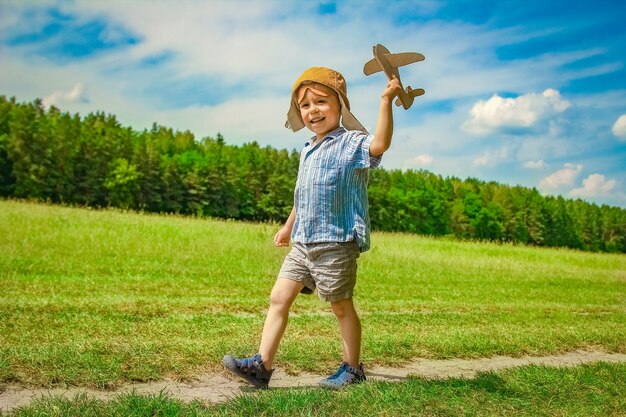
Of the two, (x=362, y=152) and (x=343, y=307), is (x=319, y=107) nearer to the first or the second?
(x=362, y=152)

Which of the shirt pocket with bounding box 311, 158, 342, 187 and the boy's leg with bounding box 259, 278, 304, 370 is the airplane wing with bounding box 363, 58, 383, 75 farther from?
the boy's leg with bounding box 259, 278, 304, 370

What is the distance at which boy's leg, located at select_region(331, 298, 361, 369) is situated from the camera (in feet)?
13.8

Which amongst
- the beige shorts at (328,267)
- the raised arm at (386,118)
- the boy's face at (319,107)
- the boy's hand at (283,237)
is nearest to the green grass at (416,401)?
the beige shorts at (328,267)

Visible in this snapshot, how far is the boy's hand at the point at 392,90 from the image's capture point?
378 cm

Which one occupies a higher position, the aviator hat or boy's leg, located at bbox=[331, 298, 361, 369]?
the aviator hat

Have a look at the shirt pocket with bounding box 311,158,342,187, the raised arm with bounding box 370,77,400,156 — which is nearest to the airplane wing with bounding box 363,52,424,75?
the raised arm with bounding box 370,77,400,156

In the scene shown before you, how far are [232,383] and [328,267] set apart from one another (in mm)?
1111

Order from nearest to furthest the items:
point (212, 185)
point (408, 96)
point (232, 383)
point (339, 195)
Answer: point (408, 96), point (339, 195), point (232, 383), point (212, 185)

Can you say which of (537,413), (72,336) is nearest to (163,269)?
(72,336)

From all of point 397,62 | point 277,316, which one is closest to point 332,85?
point 397,62

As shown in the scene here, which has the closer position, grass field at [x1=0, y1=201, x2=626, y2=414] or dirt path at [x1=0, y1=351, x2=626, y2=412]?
dirt path at [x1=0, y1=351, x2=626, y2=412]

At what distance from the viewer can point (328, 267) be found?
4.02 metres

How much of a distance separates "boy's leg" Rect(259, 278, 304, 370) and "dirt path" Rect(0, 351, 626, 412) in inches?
10.8

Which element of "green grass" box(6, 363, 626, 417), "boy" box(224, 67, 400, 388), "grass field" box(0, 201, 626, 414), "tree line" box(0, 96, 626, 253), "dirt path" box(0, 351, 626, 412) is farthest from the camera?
"tree line" box(0, 96, 626, 253)
